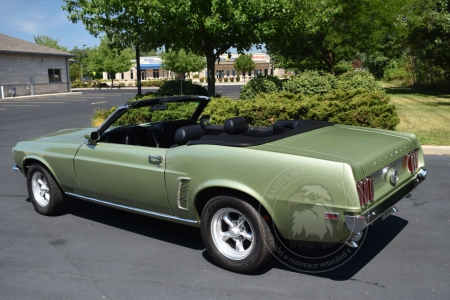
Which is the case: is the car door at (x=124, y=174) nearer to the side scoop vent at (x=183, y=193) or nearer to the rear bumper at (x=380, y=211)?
the side scoop vent at (x=183, y=193)

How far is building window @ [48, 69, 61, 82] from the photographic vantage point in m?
45.7

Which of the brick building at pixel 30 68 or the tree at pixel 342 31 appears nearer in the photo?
the tree at pixel 342 31

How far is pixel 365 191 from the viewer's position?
368cm

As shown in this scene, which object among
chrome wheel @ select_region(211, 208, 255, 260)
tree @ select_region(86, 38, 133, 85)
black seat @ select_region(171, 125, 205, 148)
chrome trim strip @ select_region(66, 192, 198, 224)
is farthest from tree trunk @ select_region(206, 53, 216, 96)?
tree @ select_region(86, 38, 133, 85)

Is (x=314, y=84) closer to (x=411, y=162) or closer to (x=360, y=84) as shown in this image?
(x=360, y=84)

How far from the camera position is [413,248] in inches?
180

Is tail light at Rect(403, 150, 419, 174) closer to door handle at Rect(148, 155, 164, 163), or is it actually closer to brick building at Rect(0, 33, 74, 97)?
door handle at Rect(148, 155, 164, 163)

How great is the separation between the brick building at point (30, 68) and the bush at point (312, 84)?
1315 inches

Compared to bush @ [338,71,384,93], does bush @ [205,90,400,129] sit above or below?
below

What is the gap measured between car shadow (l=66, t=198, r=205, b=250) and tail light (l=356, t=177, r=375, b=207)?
72.4 inches

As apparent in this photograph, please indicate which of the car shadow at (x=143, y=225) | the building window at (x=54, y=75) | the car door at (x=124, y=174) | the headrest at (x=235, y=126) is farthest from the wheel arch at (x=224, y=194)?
the building window at (x=54, y=75)

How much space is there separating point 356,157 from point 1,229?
4.16 metres

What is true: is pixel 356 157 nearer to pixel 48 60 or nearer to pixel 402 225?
pixel 402 225

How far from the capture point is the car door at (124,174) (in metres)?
4.55
